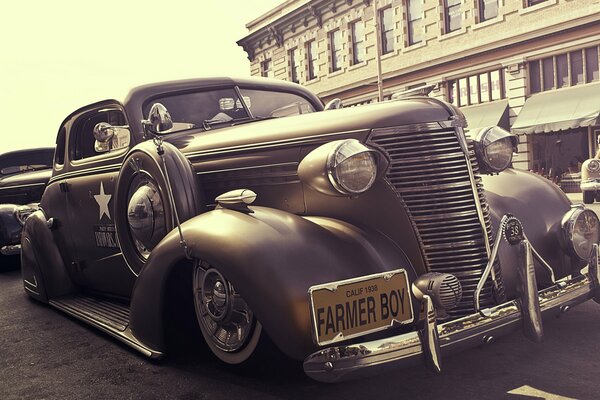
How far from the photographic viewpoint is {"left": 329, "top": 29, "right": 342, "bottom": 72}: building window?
77.4 ft

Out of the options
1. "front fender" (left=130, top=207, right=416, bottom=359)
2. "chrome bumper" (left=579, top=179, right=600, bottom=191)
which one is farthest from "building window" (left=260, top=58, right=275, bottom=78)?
"front fender" (left=130, top=207, right=416, bottom=359)

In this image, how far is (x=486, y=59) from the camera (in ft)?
59.9

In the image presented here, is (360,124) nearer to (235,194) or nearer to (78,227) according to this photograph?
(235,194)

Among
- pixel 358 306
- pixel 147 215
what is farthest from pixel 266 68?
pixel 358 306

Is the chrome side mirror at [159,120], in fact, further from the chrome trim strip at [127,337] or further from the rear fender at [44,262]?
the rear fender at [44,262]

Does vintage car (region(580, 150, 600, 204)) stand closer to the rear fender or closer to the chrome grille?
the chrome grille

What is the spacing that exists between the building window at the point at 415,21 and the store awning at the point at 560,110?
4.99m

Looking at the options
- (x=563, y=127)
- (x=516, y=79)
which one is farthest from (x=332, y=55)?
(x=563, y=127)

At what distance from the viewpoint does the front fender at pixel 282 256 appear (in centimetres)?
245

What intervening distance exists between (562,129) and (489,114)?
2489mm

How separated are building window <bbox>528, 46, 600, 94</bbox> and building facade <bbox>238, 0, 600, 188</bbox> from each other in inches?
1.1

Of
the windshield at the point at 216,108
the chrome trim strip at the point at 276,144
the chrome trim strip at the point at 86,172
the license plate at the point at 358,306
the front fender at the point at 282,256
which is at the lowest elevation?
the license plate at the point at 358,306

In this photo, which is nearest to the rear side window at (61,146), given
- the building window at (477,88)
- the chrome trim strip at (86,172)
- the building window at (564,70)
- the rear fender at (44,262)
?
the chrome trim strip at (86,172)

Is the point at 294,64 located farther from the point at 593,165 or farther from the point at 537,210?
the point at 537,210
